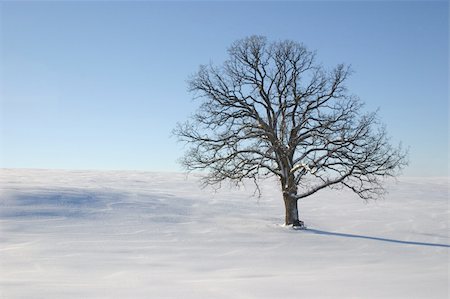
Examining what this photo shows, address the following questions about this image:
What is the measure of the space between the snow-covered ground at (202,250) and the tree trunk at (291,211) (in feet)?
3.39

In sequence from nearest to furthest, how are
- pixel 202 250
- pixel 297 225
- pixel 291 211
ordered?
pixel 202 250
pixel 297 225
pixel 291 211

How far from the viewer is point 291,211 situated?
1852 cm

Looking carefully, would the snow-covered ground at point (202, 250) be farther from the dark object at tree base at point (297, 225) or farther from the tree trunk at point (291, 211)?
the tree trunk at point (291, 211)

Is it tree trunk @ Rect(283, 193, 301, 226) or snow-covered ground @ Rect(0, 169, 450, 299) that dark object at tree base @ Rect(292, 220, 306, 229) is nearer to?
tree trunk @ Rect(283, 193, 301, 226)

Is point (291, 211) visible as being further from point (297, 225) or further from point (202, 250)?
point (202, 250)

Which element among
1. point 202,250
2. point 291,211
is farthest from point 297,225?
point 202,250

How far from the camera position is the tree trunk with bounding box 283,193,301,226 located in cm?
1838

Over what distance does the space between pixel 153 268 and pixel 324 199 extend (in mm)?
24884

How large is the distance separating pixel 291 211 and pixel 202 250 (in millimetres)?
6993

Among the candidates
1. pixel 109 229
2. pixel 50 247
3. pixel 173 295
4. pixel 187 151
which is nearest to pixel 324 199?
pixel 187 151

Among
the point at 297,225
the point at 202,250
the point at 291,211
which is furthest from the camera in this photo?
the point at 291,211

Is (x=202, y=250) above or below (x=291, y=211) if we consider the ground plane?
below

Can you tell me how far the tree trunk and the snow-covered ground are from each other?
1.03 m

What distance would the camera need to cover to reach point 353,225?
1964 centimetres
